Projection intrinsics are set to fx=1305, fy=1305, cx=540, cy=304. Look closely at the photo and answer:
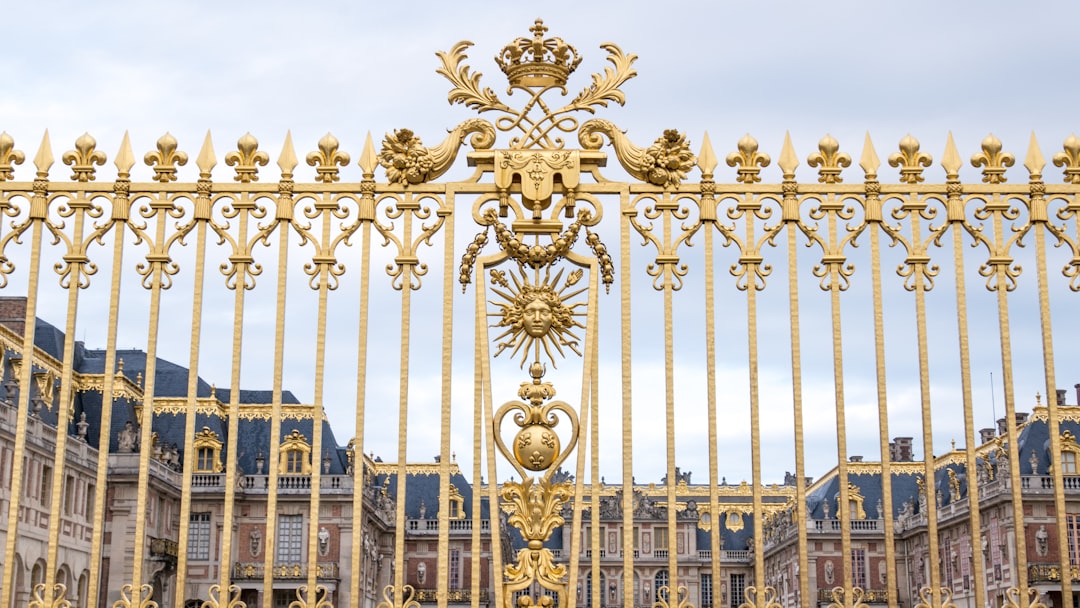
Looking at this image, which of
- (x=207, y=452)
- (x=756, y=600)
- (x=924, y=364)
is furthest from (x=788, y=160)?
(x=207, y=452)

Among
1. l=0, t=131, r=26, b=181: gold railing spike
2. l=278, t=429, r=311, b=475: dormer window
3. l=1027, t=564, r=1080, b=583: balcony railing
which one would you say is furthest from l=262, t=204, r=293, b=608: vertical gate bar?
l=1027, t=564, r=1080, b=583: balcony railing

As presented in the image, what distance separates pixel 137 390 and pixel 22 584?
6.96 meters

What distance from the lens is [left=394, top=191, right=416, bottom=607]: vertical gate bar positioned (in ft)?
25.1

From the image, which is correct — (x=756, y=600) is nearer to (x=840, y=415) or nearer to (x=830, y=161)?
(x=840, y=415)

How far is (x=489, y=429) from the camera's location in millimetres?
7918

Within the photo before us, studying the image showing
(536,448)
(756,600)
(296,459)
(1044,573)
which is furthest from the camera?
(296,459)

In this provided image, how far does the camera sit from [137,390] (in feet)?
Answer: 106

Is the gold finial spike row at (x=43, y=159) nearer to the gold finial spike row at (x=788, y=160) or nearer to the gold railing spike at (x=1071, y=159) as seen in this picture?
the gold finial spike row at (x=788, y=160)

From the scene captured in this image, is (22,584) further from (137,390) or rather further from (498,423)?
(498,423)

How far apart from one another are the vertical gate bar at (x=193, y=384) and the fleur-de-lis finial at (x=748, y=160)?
11.0 feet

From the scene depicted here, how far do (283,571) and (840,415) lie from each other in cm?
3035

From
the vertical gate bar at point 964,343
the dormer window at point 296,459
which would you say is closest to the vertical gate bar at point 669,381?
the vertical gate bar at point 964,343

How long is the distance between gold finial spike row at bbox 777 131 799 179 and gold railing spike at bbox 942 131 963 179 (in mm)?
952

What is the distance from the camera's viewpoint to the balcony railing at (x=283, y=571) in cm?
3572
